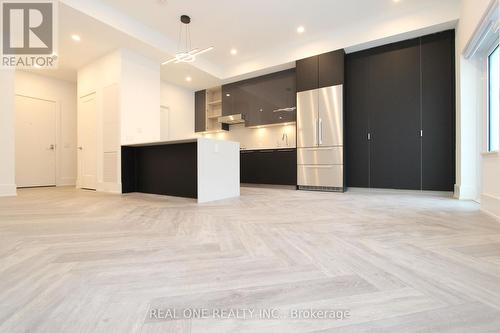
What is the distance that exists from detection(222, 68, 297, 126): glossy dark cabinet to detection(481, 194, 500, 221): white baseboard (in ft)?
11.5

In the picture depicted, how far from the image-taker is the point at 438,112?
3957 millimetres

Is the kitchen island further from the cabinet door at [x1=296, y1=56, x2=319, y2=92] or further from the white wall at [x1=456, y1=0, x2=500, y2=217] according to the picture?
the white wall at [x1=456, y1=0, x2=500, y2=217]

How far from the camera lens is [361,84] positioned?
465 cm

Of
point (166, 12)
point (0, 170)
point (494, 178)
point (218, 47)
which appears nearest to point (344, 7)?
Result: point (218, 47)

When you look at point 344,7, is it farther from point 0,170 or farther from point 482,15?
point 0,170

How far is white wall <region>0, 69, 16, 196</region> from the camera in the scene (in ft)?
13.6

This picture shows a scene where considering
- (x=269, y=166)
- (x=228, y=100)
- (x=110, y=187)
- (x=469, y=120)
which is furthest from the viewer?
(x=228, y=100)

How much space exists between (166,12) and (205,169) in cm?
285

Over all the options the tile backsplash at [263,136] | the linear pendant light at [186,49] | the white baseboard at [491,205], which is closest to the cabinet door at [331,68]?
the tile backsplash at [263,136]

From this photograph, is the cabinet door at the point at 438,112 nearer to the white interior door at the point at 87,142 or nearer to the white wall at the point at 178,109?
the white wall at the point at 178,109

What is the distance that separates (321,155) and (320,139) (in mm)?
322

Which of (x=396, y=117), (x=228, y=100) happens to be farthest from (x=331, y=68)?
(x=228, y=100)

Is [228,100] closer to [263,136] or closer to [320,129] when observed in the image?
[263,136]

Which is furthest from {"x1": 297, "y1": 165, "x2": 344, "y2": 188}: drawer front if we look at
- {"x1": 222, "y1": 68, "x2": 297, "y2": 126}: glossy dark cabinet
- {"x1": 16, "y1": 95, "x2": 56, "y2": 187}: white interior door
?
{"x1": 16, "y1": 95, "x2": 56, "y2": 187}: white interior door
